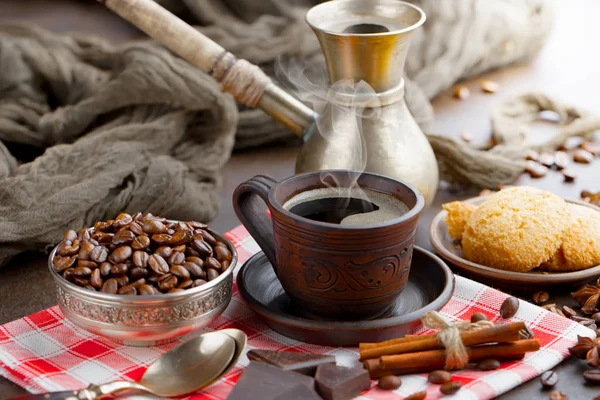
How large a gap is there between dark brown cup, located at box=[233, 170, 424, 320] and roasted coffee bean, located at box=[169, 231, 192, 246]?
97mm

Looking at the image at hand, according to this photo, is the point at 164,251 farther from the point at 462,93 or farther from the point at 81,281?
the point at 462,93

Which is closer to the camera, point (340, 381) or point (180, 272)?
point (340, 381)

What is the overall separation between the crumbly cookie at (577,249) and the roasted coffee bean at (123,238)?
0.59 meters

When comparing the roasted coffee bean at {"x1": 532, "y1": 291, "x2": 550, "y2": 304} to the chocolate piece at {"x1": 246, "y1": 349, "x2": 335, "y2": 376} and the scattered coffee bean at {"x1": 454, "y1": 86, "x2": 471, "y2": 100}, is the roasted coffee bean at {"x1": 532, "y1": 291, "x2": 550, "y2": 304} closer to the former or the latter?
the chocolate piece at {"x1": 246, "y1": 349, "x2": 335, "y2": 376}

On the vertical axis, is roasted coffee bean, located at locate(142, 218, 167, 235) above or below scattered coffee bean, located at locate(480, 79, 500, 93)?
above

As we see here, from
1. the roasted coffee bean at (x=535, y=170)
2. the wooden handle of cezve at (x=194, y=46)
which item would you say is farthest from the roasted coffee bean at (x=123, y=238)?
the roasted coffee bean at (x=535, y=170)

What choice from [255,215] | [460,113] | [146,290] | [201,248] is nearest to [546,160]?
[460,113]

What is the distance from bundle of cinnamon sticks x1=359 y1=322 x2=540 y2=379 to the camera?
0.90 meters

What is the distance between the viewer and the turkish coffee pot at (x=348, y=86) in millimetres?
1224

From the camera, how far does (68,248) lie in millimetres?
984

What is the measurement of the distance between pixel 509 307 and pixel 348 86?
0.43 metres

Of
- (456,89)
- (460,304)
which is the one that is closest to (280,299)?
(460,304)

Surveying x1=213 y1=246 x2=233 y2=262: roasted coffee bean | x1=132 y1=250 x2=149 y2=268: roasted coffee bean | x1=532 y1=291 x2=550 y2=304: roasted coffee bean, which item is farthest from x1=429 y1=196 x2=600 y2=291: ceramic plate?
x1=132 y1=250 x2=149 y2=268: roasted coffee bean

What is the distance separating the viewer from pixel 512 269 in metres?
1.15
